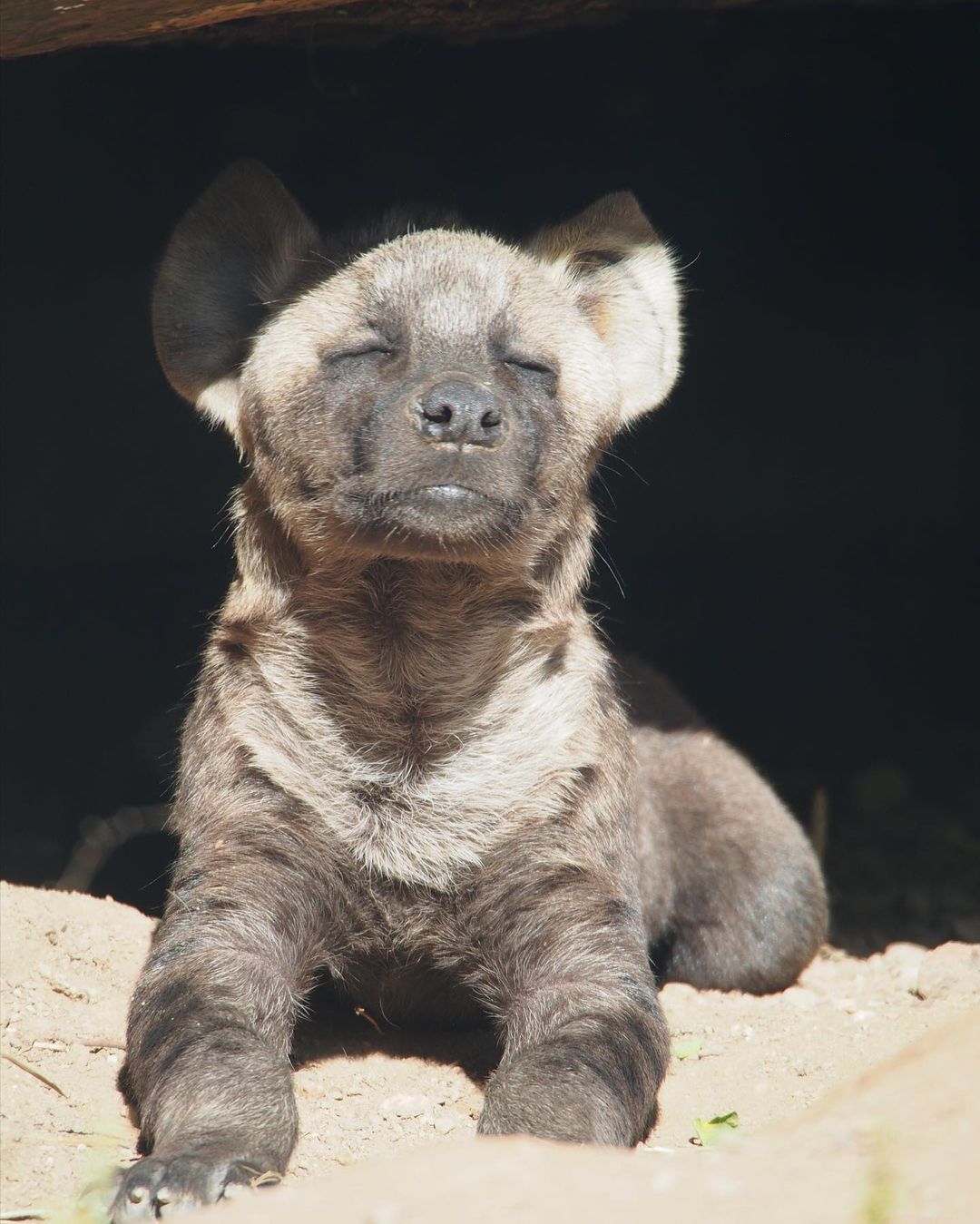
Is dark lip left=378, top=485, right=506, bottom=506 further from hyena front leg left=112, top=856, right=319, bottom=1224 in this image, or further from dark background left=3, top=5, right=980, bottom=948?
dark background left=3, top=5, right=980, bottom=948

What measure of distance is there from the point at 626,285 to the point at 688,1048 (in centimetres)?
256

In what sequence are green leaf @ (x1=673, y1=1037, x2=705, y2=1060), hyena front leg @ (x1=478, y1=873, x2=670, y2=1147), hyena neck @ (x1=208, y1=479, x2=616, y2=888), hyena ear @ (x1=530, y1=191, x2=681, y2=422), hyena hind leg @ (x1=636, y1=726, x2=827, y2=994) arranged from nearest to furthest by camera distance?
hyena front leg @ (x1=478, y1=873, x2=670, y2=1147) < hyena neck @ (x1=208, y1=479, x2=616, y2=888) < green leaf @ (x1=673, y1=1037, x2=705, y2=1060) < hyena ear @ (x1=530, y1=191, x2=681, y2=422) < hyena hind leg @ (x1=636, y1=726, x2=827, y2=994)

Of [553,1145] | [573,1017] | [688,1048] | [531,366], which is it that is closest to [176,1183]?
[553,1145]

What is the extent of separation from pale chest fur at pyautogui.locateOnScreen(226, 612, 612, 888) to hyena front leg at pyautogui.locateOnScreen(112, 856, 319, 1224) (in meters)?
0.28

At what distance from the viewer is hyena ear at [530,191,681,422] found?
4855mm

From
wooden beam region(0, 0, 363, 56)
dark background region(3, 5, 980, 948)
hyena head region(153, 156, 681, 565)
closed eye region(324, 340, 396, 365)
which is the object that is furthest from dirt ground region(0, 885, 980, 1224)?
wooden beam region(0, 0, 363, 56)

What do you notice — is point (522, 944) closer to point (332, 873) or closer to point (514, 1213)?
point (332, 873)

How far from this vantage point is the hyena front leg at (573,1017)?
3502 mm

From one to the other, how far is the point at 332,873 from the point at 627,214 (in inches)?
95.4

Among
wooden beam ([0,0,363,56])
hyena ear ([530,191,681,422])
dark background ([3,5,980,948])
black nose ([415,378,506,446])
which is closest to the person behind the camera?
black nose ([415,378,506,446])

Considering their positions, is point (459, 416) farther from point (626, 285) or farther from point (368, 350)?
point (626, 285)

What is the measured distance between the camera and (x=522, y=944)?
13.6 feet

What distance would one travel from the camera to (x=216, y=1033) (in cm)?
366

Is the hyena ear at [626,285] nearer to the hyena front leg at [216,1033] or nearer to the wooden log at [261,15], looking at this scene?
the wooden log at [261,15]
